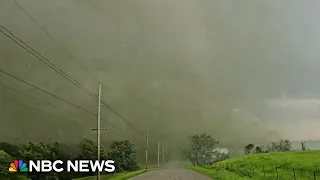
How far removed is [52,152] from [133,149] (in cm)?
7528

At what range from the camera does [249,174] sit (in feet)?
282

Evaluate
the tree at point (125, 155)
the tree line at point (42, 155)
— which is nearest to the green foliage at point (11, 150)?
the tree line at point (42, 155)

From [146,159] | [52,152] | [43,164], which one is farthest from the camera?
[146,159]

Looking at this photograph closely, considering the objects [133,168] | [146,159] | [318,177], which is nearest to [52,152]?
[318,177]

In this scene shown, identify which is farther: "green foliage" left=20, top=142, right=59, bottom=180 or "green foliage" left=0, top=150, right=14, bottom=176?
"green foliage" left=0, top=150, right=14, bottom=176

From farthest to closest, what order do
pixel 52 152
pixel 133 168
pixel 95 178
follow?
pixel 133 168 → pixel 95 178 → pixel 52 152

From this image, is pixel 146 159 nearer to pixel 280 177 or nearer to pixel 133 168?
pixel 133 168

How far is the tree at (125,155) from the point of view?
124744 mm

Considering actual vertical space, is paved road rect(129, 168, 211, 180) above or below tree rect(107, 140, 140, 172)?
below

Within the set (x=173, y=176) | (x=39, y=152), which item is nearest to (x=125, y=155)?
(x=173, y=176)

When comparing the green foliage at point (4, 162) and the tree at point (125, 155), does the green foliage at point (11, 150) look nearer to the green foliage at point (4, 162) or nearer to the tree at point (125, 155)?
the green foliage at point (4, 162)

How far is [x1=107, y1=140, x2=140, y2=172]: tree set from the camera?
124744 mm

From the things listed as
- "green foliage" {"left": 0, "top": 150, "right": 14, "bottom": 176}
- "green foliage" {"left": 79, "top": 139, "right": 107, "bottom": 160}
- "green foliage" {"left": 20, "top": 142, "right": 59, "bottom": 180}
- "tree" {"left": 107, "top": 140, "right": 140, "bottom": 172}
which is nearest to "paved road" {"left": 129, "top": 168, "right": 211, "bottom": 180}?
"green foliage" {"left": 79, "top": 139, "right": 107, "bottom": 160}

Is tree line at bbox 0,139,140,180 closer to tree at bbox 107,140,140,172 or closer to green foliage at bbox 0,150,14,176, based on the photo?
green foliage at bbox 0,150,14,176
